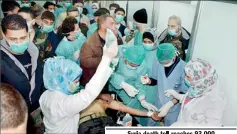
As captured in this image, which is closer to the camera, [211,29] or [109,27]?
[211,29]

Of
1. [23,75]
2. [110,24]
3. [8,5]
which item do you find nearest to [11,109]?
[23,75]

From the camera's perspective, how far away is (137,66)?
136 cm

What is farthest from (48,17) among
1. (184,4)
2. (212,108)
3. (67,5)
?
(212,108)

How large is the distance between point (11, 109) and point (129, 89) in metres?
0.84

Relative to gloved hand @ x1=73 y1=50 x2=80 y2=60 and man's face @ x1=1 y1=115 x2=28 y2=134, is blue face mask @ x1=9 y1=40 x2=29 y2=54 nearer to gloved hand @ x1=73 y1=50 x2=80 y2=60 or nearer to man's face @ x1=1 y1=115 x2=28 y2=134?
gloved hand @ x1=73 y1=50 x2=80 y2=60

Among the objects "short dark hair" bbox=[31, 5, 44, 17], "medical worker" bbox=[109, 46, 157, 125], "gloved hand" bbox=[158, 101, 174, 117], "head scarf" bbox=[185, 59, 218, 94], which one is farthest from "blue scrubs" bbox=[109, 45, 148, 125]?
"short dark hair" bbox=[31, 5, 44, 17]

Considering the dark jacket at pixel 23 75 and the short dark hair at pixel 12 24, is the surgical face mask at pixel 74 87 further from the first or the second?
the short dark hair at pixel 12 24

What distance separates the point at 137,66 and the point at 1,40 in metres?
0.66

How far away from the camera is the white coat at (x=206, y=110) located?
3.45ft

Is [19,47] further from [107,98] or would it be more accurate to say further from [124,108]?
[124,108]

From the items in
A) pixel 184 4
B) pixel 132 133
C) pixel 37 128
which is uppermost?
pixel 184 4

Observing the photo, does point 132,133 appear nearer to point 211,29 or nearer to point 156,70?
point 156,70

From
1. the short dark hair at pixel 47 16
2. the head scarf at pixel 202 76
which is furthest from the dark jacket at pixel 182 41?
the short dark hair at pixel 47 16

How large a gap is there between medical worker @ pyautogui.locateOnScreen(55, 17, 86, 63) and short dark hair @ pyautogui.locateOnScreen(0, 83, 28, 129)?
747 millimetres
